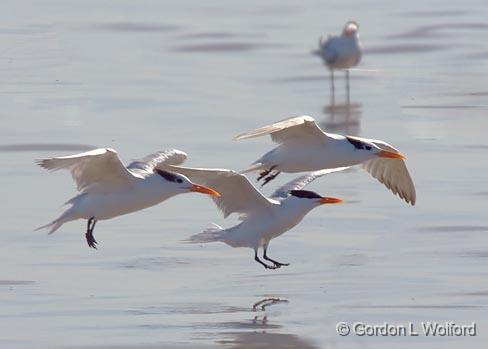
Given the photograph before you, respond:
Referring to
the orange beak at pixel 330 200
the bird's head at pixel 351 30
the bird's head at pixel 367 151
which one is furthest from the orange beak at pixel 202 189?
the bird's head at pixel 351 30

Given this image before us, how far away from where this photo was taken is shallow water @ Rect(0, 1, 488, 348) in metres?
12.2

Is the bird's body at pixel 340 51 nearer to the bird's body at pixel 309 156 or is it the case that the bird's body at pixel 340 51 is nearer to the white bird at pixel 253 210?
the bird's body at pixel 309 156

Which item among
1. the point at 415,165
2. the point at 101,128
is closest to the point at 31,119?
the point at 101,128

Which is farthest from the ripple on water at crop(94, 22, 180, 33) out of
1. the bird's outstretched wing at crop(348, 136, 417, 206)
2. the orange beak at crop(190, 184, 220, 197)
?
the orange beak at crop(190, 184, 220, 197)

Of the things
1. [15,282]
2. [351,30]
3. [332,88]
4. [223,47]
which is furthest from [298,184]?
[223,47]

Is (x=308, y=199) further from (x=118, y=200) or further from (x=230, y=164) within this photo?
(x=230, y=164)

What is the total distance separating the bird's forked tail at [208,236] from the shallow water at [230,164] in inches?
15.4

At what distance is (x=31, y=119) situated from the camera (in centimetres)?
1997

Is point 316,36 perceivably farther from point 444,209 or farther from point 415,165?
point 444,209

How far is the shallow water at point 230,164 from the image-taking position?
40.0 feet

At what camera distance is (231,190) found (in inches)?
520

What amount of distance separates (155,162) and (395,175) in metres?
2.46

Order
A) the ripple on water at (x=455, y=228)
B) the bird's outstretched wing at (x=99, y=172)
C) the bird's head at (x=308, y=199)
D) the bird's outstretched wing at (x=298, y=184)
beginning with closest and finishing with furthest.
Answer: the bird's outstretched wing at (x=99, y=172), the bird's head at (x=308, y=199), the bird's outstretched wing at (x=298, y=184), the ripple on water at (x=455, y=228)

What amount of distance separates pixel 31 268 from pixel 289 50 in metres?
14.2
